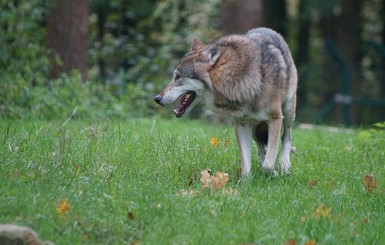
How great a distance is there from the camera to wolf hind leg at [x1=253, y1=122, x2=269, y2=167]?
8.20m

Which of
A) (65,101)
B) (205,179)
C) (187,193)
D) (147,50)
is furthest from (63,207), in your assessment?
(147,50)

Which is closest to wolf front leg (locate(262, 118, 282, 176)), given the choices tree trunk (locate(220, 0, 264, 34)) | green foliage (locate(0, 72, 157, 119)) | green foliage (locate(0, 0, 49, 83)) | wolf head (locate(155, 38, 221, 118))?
wolf head (locate(155, 38, 221, 118))

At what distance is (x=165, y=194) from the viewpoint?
625 cm

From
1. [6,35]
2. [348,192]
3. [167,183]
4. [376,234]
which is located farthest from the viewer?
[6,35]

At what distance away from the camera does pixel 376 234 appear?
5953 millimetres

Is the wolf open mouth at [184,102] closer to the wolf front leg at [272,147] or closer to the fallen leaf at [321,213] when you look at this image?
the wolf front leg at [272,147]

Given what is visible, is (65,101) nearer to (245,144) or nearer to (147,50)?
(245,144)

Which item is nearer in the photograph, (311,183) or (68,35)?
(311,183)

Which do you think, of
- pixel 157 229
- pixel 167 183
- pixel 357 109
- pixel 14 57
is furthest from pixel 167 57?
pixel 157 229

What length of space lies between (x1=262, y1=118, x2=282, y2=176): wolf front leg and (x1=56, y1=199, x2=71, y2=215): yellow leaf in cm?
273

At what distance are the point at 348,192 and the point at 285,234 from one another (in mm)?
1663

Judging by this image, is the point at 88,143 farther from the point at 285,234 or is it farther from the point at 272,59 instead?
the point at 285,234

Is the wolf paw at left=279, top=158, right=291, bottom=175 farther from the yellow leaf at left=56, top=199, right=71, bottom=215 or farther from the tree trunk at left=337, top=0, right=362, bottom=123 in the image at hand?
the tree trunk at left=337, top=0, right=362, bottom=123

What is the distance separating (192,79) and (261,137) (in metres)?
1.10
